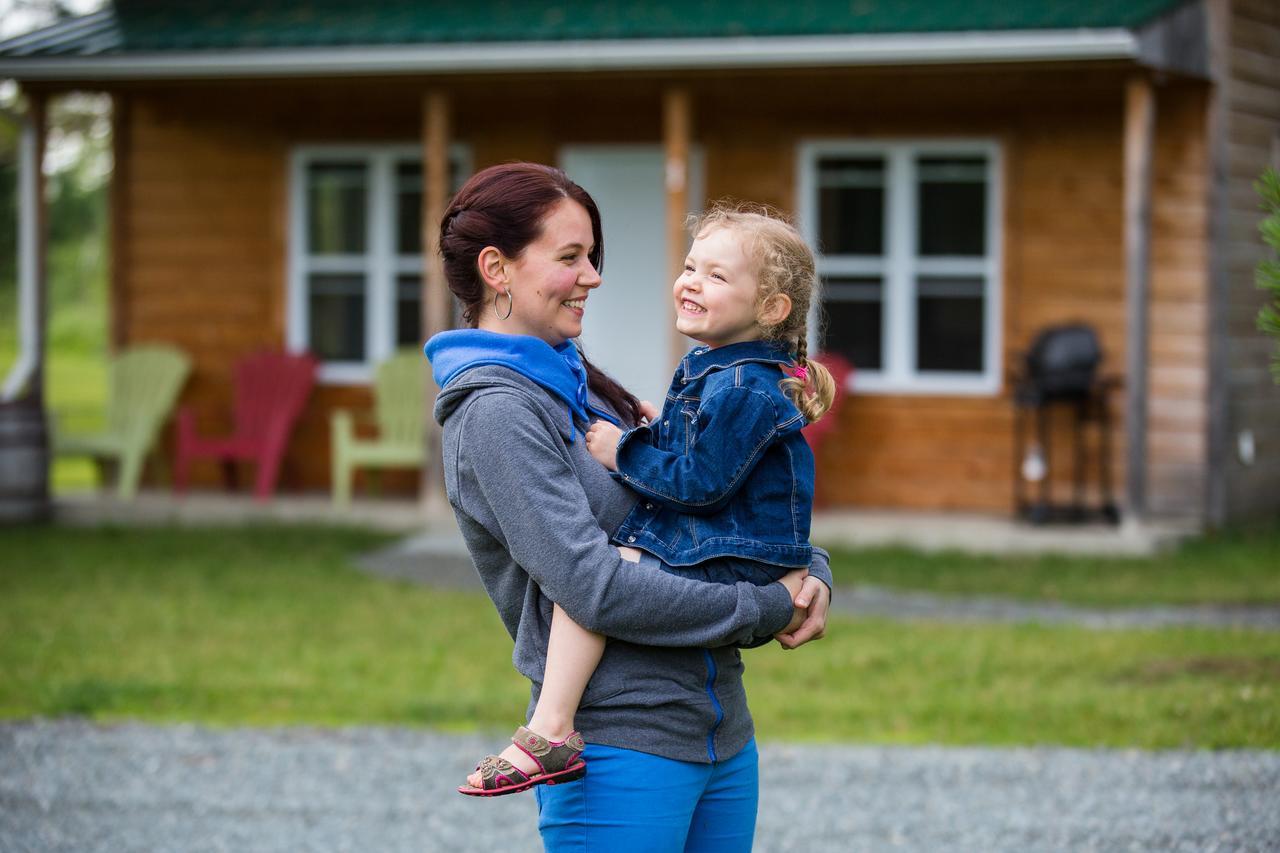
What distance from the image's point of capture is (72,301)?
1561 inches

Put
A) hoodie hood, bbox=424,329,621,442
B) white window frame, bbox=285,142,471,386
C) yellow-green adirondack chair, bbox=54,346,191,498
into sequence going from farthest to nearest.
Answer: white window frame, bbox=285,142,471,386 → yellow-green adirondack chair, bbox=54,346,191,498 → hoodie hood, bbox=424,329,621,442

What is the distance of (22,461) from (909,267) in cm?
627

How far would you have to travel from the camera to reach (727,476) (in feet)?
8.21

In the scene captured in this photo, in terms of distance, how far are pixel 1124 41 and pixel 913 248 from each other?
2.63m

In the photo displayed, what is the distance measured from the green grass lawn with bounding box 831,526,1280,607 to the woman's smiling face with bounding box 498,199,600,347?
6.81 metres

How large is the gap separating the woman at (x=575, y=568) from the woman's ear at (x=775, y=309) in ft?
0.91

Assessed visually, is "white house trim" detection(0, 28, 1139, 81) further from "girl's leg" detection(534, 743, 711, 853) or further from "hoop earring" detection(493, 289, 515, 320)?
"girl's leg" detection(534, 743, 711, 853)

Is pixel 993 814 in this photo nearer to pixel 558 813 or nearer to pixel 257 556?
pixel 558 813

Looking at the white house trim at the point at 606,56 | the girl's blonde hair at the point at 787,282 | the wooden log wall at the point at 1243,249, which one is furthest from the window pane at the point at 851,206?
the girl's blonde hair at the point at 787,282

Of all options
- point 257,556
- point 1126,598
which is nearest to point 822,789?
point 1126,598

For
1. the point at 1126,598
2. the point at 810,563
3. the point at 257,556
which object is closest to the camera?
the point at 810,563

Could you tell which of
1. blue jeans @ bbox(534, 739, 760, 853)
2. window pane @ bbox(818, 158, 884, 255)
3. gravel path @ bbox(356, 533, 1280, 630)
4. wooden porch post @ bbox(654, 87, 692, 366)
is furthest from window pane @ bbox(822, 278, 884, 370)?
blue jeans @ bbox(534, 739, 760, 853)

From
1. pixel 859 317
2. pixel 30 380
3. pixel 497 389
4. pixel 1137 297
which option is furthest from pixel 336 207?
pixel 497 389

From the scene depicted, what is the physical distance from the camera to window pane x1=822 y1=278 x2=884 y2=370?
12.1m
